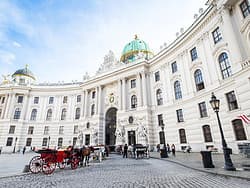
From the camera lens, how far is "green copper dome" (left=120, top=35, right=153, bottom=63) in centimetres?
→ 3984

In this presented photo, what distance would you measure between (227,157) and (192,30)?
20518 mm

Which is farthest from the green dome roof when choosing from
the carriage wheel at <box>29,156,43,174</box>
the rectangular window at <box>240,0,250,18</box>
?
the rectangular window at <box>240,0,250,18</box>

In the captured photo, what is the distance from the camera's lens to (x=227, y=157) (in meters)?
7.95

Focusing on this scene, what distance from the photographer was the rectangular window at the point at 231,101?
16.2 metres

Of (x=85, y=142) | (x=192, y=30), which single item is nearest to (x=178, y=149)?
Answer: (x=192, y=30)

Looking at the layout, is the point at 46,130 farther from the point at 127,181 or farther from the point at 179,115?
the point at 127,181

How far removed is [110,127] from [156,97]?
1372 cm

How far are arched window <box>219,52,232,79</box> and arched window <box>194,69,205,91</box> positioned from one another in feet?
11.6

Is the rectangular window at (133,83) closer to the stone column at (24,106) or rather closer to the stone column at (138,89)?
the stone column at (138,89)

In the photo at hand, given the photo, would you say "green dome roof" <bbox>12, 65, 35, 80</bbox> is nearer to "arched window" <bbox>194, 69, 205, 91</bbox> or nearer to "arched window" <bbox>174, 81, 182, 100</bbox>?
"arched window" <bbox>174, 81, 182, 100</bbox>

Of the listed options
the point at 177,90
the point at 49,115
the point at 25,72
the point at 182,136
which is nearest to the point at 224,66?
the point at 177,90

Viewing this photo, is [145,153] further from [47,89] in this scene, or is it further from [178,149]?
[47,89]

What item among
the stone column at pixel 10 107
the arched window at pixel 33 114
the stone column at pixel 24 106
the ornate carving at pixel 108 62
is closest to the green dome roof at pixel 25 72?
the stone column at pixel 10 107

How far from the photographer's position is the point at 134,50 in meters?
40.3
